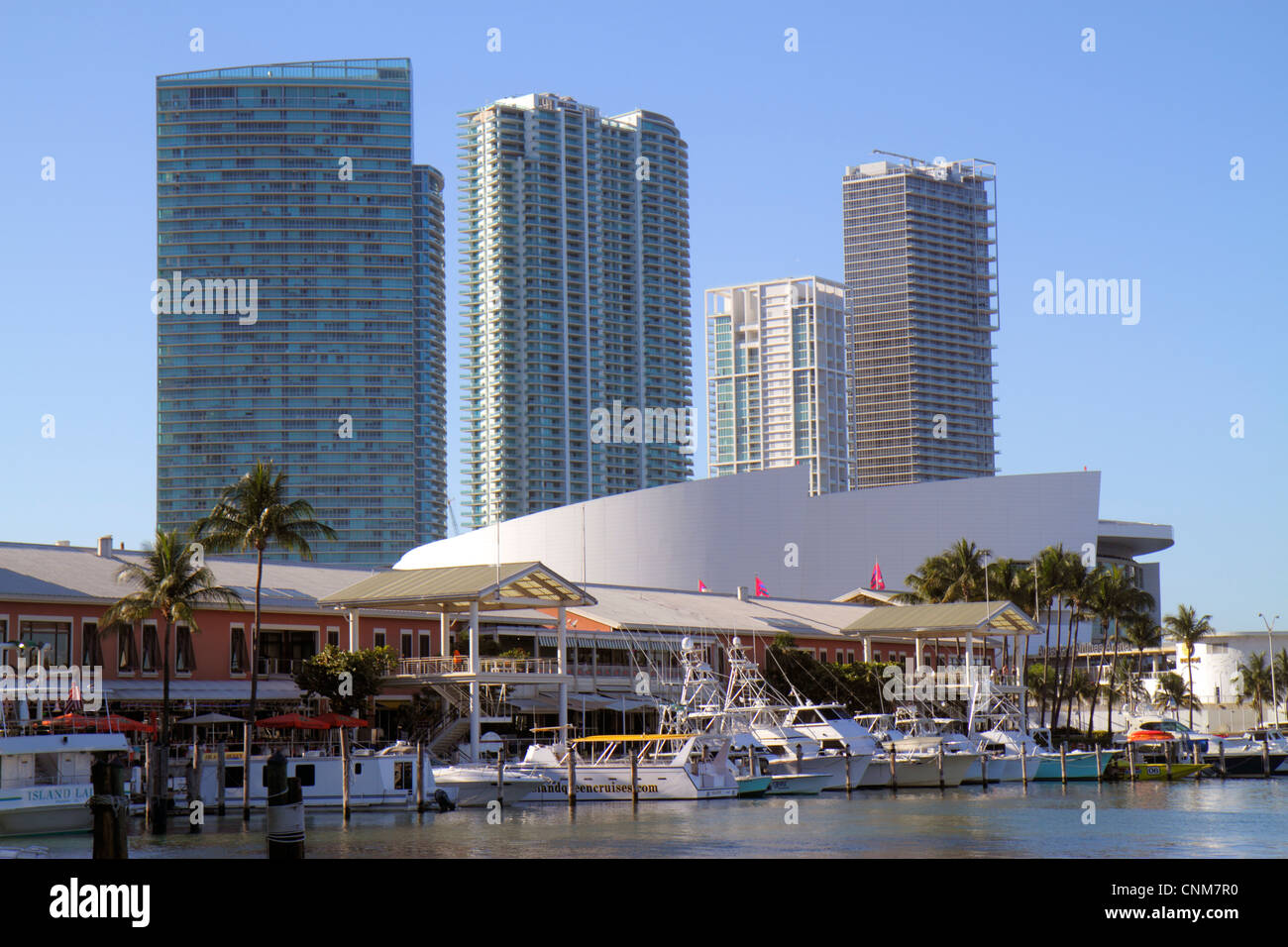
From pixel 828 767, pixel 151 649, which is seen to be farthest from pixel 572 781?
pixel 151 649

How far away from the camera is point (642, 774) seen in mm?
→ 57375

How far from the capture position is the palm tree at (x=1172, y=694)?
439 ft

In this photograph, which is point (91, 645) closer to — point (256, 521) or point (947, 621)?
point (256, 521)

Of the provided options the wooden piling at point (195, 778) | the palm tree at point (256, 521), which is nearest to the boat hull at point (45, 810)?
the wooden piling at point (195, 778)

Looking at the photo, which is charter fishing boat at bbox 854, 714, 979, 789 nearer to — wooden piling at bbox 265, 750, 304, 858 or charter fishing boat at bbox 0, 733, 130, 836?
charter fishing boat at bbox 0, 733, 130, 836

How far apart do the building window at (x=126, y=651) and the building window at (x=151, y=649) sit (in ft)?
1.80

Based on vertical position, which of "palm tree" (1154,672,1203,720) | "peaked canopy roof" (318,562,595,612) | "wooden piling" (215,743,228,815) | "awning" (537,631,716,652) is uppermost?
"peaked canopy roof" (318,562,595,612)

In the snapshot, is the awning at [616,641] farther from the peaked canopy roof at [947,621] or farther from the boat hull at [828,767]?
the boat hull at [828,767]

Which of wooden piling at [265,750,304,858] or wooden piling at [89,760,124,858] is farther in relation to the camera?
wooden piling at [89,760,124,858]

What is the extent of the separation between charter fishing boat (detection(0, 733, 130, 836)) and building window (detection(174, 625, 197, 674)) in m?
18.2

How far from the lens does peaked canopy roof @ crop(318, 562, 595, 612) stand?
206 feet

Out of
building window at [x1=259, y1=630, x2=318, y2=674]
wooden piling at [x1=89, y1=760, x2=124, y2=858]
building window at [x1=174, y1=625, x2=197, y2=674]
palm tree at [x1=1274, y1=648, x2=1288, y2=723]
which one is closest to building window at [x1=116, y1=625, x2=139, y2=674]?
building window at [x1=174, y1=625, x2=197, y2=674]

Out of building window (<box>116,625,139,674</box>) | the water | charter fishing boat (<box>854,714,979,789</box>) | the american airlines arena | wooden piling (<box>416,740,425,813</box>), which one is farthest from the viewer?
the american airlines arena
